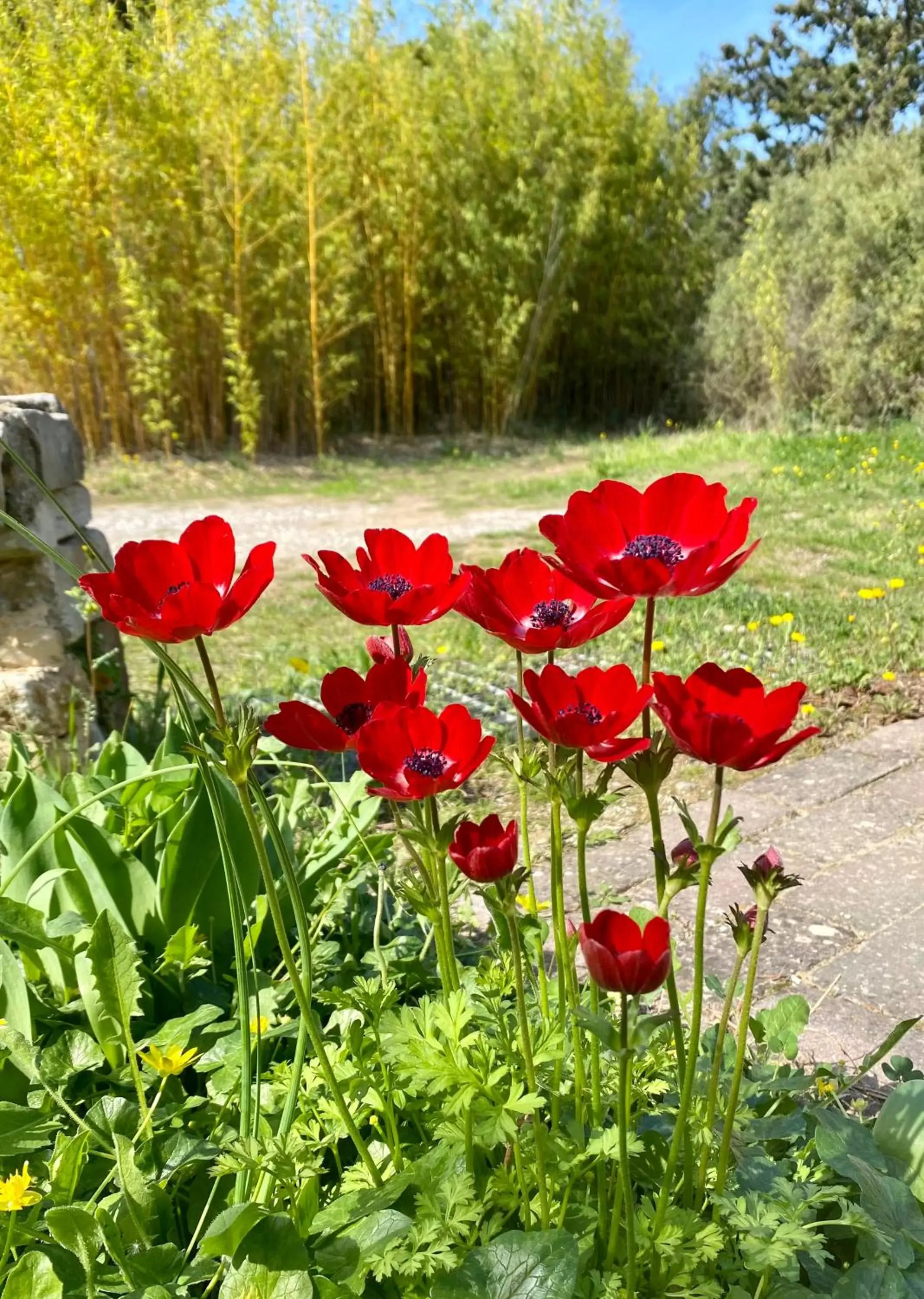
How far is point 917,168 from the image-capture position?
366 inches

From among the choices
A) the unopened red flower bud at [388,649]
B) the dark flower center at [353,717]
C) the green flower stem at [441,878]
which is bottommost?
the green flower stem at [441,878]

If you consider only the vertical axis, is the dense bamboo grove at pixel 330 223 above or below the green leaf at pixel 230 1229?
above

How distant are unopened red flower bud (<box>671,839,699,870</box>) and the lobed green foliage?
9276mm

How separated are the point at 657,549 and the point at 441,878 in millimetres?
Answer: 300

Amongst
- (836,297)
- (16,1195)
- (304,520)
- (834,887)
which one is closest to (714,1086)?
(16,1195)

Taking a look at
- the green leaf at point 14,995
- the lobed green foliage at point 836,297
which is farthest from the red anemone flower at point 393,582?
the lobed green foliage at point 836,297

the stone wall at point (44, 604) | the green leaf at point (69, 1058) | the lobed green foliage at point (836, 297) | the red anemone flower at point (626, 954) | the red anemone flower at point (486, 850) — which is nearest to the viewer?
the red anemone flower at point (626, 954)

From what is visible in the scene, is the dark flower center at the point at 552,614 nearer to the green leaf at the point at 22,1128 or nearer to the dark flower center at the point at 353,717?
the dark flower center at the point at 353,717

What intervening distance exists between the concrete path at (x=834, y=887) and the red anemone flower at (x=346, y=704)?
67cm

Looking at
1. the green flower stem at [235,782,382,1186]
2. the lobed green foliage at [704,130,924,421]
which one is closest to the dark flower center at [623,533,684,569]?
the green flower stem at [235,782,382,1186]

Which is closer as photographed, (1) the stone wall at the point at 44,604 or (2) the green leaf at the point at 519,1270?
(2) the green leaf at the point at 519,1270

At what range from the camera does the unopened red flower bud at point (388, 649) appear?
0.86m

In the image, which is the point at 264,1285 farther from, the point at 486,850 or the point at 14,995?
the point at 14,995

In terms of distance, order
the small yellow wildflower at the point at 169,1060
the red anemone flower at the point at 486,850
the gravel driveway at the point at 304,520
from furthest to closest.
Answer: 1. the gravel driveway at the point at 304,520
2. the small yellow wildflower at the point at 169,1060
3. the red anemone flower at the point at 486,850
